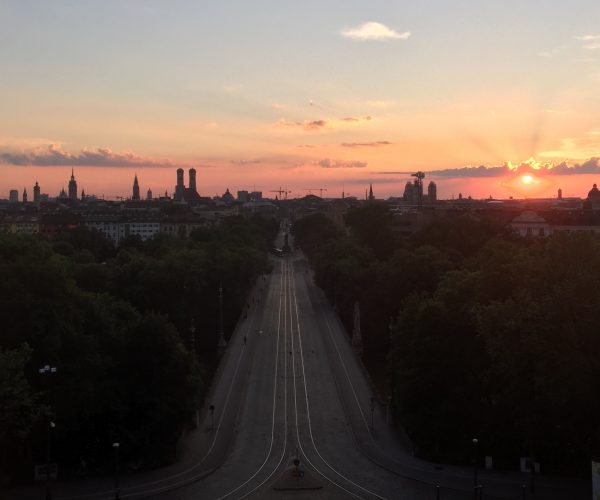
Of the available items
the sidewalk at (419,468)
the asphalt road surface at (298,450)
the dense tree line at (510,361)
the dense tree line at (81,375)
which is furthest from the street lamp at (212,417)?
the dense tree line at (510,361)

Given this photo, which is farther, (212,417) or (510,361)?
(212,417)

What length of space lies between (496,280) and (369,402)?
32.1 ft

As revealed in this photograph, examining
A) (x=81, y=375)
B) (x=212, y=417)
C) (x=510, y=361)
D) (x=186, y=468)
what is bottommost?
(x=186, y=468)

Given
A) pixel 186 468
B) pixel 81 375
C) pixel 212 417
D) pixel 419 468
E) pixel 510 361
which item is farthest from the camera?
pixel 212 417

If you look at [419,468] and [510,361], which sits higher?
[510,361]

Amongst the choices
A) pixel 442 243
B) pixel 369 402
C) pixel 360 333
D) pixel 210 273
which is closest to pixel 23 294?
pixel 369 402

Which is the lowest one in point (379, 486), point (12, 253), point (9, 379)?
point (379, 486)

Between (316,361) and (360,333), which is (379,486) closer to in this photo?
(316,361)

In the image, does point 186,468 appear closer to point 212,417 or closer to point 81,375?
point 81,375

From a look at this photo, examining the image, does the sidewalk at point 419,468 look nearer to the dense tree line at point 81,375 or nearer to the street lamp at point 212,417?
the street lamp at point 212,417

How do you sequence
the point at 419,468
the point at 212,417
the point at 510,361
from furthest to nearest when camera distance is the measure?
1. the point at 212,417
2. the point at 419,468
3. the point at 510,361

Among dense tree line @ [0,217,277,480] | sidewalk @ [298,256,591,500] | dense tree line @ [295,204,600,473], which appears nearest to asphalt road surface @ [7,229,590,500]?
sidewalk @ [298,256,591,500]

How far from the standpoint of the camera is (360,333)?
58469mm

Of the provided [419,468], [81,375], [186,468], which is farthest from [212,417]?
[419,468]
